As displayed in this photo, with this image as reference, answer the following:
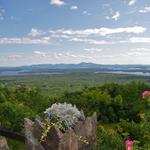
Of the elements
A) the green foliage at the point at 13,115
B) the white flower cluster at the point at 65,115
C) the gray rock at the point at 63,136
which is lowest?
the green foliage at the point at 13,115

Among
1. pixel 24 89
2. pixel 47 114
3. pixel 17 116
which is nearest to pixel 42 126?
pixel 47 114

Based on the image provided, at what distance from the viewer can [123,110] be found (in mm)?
26391

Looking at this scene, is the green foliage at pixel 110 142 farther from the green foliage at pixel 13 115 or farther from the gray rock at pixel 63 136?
the gray rock at pixel 63 136

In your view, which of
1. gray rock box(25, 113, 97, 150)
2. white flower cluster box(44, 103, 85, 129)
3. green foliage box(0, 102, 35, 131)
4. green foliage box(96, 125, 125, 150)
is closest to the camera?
gray rock box(25, 113, 97, 150)

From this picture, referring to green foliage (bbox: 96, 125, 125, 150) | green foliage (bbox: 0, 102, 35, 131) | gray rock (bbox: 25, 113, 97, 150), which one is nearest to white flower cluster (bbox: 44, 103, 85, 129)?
gray rock (bbox: 25, 113, 97, 150)

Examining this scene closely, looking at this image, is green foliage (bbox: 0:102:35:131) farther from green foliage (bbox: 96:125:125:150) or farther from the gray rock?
the gray rock

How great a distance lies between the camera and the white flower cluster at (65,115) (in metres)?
4.95

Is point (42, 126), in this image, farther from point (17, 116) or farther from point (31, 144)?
point (17, 116)

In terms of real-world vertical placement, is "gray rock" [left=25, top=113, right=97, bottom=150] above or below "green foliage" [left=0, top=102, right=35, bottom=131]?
above

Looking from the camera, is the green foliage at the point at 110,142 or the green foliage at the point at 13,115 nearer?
the green foliage at the point at 110,142

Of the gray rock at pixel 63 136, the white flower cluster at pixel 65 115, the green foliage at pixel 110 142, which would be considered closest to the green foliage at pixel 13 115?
the green foliage at pixel 110 142

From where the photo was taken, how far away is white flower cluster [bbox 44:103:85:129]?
4.95 metres

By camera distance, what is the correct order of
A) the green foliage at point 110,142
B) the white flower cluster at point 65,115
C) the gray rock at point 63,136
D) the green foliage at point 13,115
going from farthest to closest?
the green foliage at point 13,115
the green foliage at point 110,142
the white flower cluster at point 65,115
the gray rock at point 63,136

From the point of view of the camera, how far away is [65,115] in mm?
4938
